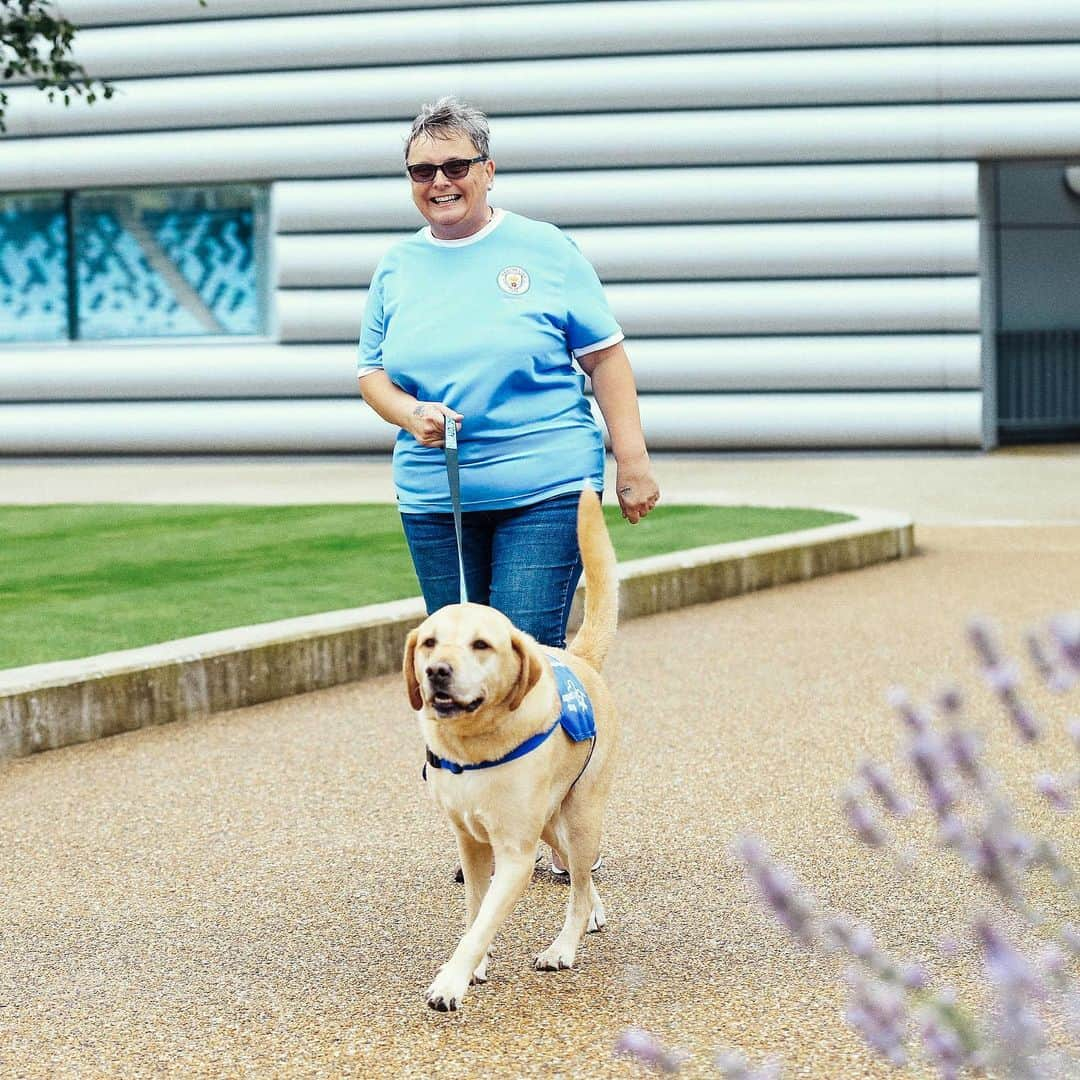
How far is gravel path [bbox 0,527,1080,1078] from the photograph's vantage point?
383 cm

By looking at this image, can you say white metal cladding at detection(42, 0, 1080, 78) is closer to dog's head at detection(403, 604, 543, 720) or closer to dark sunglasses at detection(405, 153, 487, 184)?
dark sunglasses at detection(405, 153, 487, 184)

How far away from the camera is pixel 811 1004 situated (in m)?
3.95

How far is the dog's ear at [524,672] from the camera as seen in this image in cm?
405

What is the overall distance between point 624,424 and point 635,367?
45.2ft

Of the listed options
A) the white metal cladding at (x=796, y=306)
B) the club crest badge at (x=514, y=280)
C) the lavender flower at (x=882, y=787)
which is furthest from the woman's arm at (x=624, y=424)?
the white metal cladding at (x=796, y=306)

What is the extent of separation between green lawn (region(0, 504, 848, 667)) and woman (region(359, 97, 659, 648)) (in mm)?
3299

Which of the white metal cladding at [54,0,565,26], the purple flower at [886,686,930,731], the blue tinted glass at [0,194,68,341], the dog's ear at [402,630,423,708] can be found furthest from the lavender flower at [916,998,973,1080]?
the blue tinted glass at [0,194,68,341]

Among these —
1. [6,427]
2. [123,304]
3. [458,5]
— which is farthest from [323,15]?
[6,427]

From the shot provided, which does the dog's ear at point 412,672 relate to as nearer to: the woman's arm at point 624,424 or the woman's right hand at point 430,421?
the woman's right hand at point 430,421

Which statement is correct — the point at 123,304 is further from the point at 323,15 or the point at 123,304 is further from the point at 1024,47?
the point at 1024,47

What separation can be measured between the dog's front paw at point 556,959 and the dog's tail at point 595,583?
0.75m

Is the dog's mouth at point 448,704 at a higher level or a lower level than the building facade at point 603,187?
lower

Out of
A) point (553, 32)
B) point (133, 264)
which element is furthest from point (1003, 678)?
point (133, 264)

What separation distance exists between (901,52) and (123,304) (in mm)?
8356
